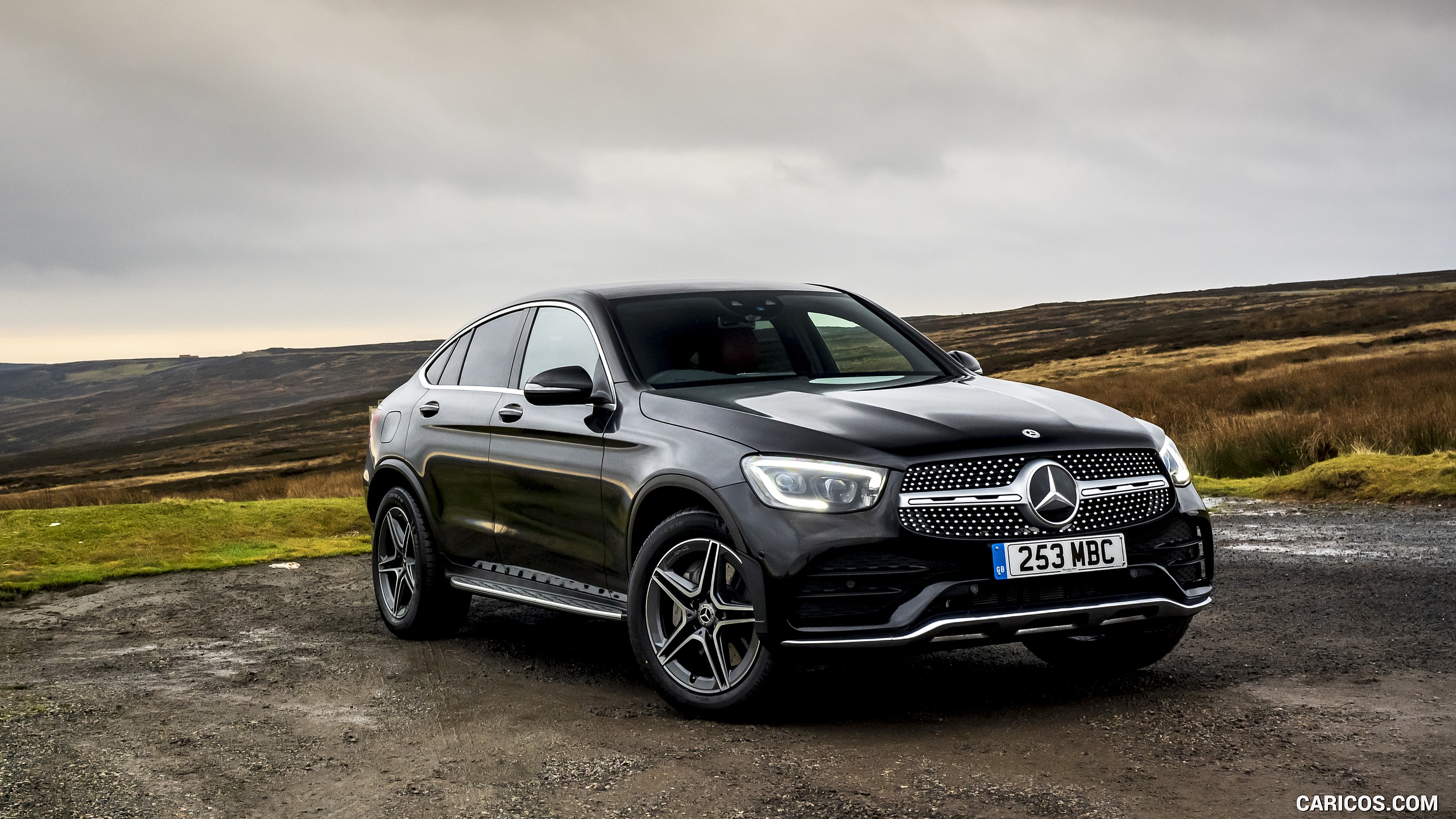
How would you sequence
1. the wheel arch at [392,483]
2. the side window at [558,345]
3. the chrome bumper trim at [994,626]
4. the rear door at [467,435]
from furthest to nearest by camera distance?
the wheel arch at [392,483], the rear door at [467,435], the side window at [558,345], the chrome bumper trim at [994,626]

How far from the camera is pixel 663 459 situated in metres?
5.51

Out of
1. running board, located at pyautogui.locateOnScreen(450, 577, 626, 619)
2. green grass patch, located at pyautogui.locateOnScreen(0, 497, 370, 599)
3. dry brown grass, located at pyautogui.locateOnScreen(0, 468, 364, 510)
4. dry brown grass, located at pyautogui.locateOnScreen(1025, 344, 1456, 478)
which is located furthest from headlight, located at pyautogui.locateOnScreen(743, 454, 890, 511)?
dry brown grass, located at pyautogui.locateOnScreen(0, 468, 364, 510)

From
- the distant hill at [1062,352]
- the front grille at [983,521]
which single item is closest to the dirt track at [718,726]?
the front grille at [983,521]

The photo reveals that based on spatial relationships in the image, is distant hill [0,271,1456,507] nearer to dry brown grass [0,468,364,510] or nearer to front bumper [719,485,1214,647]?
dry brown grass [0,468,364,510]

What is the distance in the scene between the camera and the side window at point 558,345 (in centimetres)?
645

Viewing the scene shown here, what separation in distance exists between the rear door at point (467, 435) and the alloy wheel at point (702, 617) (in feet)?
5.75

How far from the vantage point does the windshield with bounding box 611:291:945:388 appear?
6250 mm

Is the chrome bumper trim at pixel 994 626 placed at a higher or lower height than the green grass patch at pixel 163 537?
higher

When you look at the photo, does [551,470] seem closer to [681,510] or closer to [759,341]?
[681,510]

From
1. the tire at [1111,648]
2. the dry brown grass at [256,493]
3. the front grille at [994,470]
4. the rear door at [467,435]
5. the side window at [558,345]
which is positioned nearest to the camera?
the front grille at [994,470]

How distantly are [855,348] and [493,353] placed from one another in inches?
79.8

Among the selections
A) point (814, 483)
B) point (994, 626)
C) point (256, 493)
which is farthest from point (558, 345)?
point (256, 493)

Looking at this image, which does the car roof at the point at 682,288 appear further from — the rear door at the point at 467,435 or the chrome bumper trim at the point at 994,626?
the chrome bumper trim at the point at 994,626

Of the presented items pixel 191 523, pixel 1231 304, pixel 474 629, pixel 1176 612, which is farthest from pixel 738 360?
pixel 1231 304
